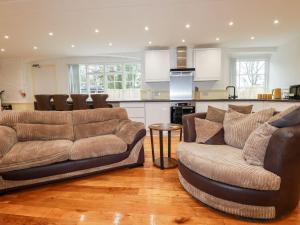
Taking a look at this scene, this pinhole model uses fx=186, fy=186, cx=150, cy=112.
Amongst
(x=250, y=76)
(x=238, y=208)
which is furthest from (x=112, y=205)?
(x=250, y=76)

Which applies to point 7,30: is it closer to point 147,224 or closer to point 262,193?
point 147,224

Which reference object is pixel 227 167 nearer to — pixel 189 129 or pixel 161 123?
pixel 189 129

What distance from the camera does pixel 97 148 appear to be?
2420 mm

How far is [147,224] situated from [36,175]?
1.41 meters

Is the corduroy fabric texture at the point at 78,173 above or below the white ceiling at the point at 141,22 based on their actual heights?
below

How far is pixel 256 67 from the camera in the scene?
6.04 m

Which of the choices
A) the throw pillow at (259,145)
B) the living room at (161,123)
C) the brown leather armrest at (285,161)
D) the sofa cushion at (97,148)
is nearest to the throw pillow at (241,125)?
the living room at (161,123)

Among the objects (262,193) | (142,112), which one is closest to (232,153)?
(262,193)

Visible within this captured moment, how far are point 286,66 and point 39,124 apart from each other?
602cm

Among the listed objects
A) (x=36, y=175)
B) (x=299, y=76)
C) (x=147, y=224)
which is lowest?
(x=147, y=224)

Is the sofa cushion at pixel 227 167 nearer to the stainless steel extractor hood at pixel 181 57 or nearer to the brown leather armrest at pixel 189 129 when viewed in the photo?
the brown leather armrest at pixel 189 129

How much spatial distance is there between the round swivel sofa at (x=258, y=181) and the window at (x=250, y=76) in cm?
495

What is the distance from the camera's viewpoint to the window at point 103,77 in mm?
6711

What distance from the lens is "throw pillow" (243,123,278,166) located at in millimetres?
1631
